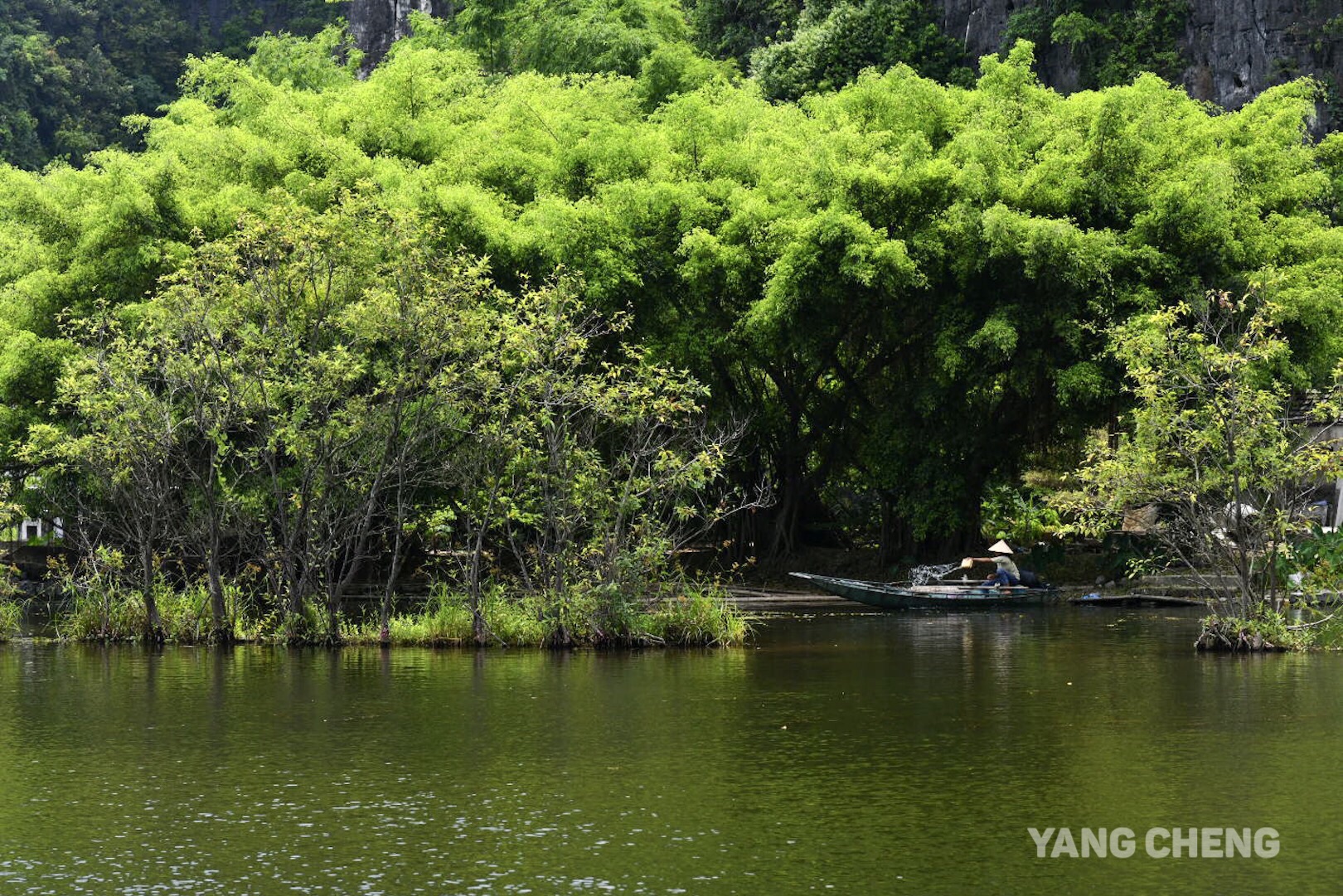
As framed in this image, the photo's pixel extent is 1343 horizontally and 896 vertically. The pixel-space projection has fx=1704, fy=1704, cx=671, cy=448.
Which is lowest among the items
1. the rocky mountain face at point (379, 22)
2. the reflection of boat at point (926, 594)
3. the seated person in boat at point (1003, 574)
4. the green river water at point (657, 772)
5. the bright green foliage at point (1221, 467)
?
the green river water at point (657, 772)

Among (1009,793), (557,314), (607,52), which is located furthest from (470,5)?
(1009,793)

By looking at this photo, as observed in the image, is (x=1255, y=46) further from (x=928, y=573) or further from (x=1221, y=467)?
(x=1221, y=467)

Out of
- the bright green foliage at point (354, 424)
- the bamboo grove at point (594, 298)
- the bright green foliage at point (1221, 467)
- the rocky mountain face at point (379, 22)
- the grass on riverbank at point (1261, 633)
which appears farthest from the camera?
the rocky mountain face at point (379, 22)

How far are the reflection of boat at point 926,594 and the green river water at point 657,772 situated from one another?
998cm

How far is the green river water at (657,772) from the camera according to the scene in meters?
11.8

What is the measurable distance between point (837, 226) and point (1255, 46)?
61.5ft

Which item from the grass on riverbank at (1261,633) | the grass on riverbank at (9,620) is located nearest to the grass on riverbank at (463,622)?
the grass on riverbank at (9,620)

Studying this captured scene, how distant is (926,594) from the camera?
115 ft

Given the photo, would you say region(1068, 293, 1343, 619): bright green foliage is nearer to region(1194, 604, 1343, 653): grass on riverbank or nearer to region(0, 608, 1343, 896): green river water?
region(1194, 604, 1343, 653): grass on riverbank

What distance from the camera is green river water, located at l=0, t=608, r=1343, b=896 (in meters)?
11.8

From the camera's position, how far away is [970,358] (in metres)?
38.2

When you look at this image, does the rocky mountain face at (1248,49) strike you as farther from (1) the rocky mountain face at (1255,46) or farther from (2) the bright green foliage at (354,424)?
(2) the bright green foliage at (354,424)

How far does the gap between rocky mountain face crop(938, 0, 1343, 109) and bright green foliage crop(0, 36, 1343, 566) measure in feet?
22.4

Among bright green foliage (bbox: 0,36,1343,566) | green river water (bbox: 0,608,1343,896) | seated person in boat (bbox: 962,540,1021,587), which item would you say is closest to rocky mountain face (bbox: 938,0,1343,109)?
bright green foliage (bbox: 0,36,1343,566)
